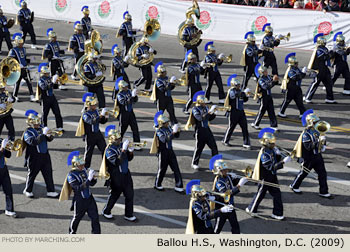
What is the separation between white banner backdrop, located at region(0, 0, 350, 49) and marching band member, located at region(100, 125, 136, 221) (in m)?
15.3

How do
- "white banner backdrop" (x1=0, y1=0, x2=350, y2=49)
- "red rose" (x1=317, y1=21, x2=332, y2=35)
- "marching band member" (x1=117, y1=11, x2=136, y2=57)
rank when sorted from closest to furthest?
"marching band member" (x1=117, y1=11, x2=136, y2=57)
"red rose" (x1=317, y1=21, x2=332, y2=35)
"white banner backdrop" (x1=0, y1=0, x2=350, y2=49)

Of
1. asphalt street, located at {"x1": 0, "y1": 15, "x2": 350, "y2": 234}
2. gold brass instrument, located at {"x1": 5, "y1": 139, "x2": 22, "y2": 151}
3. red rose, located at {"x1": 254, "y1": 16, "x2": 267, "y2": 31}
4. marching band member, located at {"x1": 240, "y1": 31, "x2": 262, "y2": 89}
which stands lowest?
asphalt street, located at {"x1": 0, "y1": 15, "x2": 350, "y2": 234}

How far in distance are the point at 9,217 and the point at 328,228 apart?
302 inches

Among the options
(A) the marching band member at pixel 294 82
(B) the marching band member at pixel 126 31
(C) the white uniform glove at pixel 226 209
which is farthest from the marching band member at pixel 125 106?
(B) the marching band member at pixel 126 31

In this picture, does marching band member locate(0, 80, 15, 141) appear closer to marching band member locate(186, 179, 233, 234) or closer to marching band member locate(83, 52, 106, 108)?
marching band member locate(83, 52, 106, 108)

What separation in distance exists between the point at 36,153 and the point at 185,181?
4.07m

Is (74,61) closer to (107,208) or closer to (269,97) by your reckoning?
(269,97)

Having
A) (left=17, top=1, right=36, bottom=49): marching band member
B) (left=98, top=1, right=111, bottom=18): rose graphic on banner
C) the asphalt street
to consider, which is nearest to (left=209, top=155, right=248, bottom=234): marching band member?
the asphalt street

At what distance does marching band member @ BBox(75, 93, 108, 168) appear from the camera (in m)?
18.4

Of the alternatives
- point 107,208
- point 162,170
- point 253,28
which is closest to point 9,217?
point 107,208

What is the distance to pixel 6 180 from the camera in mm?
16062

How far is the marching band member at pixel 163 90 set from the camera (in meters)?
21.0

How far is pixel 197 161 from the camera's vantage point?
1897 cm

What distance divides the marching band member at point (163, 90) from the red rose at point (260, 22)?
990cm
